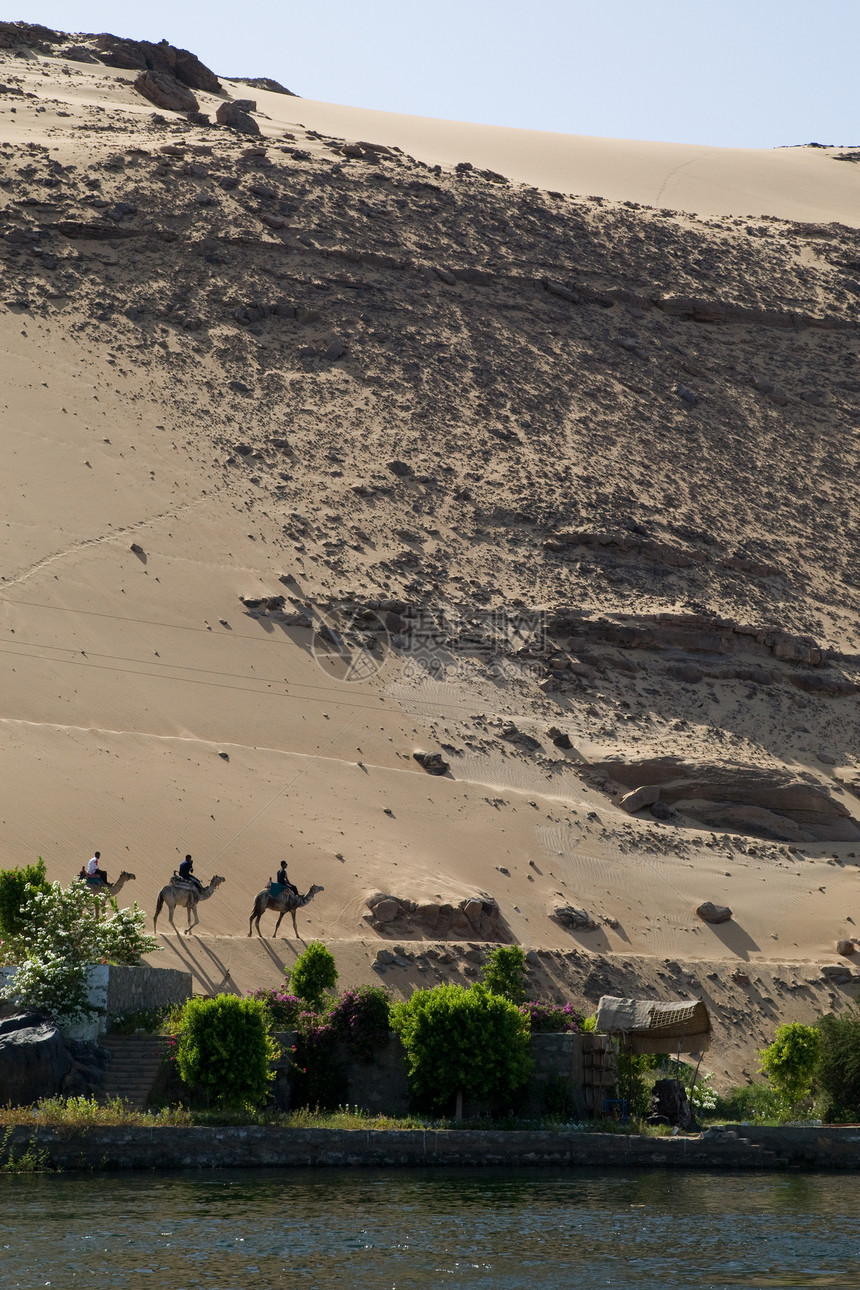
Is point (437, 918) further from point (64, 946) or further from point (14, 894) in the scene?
point (64, 946)

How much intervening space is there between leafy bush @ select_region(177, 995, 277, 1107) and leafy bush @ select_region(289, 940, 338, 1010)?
2.98 meters

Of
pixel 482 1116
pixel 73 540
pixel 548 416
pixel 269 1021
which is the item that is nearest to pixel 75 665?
pixel 73 540

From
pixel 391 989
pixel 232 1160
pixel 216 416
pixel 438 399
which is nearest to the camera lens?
pixel 232 1160

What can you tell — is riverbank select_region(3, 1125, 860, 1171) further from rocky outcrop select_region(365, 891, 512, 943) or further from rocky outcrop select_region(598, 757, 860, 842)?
rocky outcrop select_region(598, 757, 860, 842)

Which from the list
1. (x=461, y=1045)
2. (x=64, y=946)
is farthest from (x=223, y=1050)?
(x=461, y=1045)

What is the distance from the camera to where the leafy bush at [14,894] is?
70.2 feet

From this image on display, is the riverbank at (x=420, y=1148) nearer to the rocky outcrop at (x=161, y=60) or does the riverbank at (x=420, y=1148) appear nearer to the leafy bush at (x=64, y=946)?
the leafy bush at (x=64, y=946)

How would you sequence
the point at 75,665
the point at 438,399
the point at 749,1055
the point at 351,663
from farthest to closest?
the point at 438,399 → the point at 351,663 → the point at 75,665 → the point at 749,1055

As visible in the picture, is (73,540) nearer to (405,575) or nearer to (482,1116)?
(405,575)

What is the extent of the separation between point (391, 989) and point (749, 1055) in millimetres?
7416

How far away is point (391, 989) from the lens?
2514cm

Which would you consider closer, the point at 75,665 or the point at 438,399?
the point at 75,665

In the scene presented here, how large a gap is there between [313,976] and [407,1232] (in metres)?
7.43

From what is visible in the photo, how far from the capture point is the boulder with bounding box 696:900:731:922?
1214 inches
